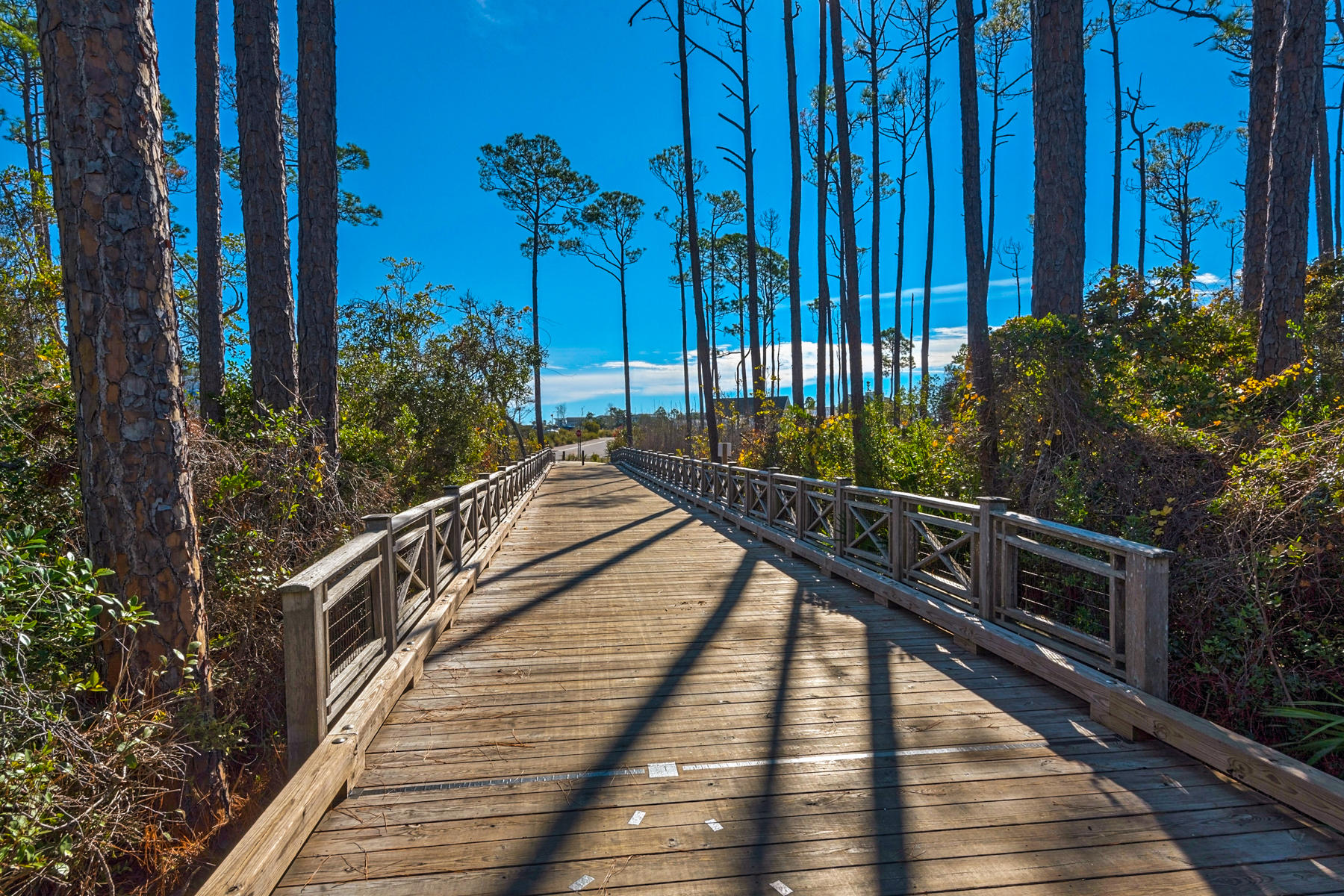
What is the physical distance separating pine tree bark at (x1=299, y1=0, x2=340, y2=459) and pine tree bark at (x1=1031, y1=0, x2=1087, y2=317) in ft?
26.3

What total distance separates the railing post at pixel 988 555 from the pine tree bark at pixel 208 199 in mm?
9065

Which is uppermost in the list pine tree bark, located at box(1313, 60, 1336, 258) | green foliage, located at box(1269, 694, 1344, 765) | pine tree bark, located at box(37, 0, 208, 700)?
pine tree bark, located at box(1313, 60, 1336, 258)

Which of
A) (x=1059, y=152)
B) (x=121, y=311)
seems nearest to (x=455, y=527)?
(x=121, y=311)

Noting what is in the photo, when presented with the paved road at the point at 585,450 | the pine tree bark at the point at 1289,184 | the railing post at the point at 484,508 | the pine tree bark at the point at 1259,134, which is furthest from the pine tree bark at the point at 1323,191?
the paved road at the point at 585,450

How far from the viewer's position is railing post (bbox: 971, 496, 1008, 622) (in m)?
4.65

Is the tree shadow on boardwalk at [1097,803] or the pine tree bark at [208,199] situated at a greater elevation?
the pine tree bark at [208,199]

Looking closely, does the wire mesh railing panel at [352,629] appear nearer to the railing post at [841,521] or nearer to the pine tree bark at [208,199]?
the railing post at [841,521]

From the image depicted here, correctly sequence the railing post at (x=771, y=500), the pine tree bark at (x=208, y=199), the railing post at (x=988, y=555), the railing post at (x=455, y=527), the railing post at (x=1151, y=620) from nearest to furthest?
1. the railing post at (x=1151, y=620)
2. the railing post at (x=988, y=555)
3. the railing post at (x=455, y=527)
4. the pine tree bark at (x=208, y=199)
5. the railing post at (x=771, y=500)

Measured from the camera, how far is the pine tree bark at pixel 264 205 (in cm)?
683

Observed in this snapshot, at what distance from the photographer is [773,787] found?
9.75 feet

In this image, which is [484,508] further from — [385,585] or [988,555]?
[988,555]

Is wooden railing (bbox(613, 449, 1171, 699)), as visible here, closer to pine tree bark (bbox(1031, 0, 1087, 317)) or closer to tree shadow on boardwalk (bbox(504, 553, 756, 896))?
tree shadow on boardwalk (bbox(504, 553, 756, 896))

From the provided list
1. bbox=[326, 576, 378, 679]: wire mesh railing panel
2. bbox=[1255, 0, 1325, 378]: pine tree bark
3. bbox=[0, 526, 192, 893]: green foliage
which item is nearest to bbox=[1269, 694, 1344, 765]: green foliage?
bbox=[1255, 0, 1325, 378]: pine tree bark

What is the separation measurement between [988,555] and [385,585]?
420 centimetres
